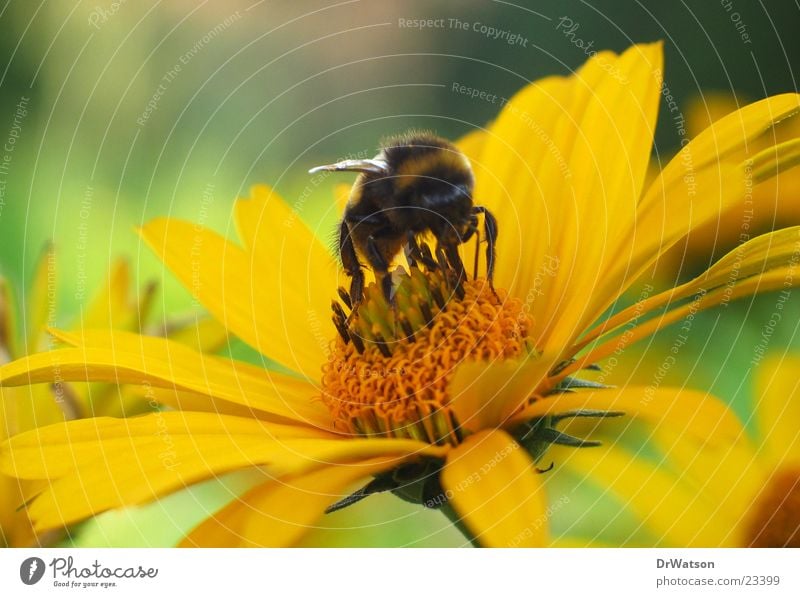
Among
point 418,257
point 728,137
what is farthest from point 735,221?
point 418,257

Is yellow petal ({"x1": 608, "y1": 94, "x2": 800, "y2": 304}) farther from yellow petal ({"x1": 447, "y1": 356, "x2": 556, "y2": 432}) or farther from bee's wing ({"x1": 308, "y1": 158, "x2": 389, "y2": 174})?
bee's wing ({"x1": 308, "y1": 158, "x2": 389, "y2": 174})

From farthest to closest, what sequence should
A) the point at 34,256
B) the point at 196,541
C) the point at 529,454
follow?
the point at 34,256, the point at 196,541, the point at 529,454

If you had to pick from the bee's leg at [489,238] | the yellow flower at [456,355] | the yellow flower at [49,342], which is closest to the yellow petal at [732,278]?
the yellow flower at [456,355]

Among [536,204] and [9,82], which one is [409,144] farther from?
[9,82]

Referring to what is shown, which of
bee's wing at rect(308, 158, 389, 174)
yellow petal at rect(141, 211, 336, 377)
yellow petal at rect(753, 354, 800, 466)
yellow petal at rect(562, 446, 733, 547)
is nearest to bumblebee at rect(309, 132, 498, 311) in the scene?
bee's wing at rect(308, 158, 389, 174)

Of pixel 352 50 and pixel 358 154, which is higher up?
pixel 352 50
